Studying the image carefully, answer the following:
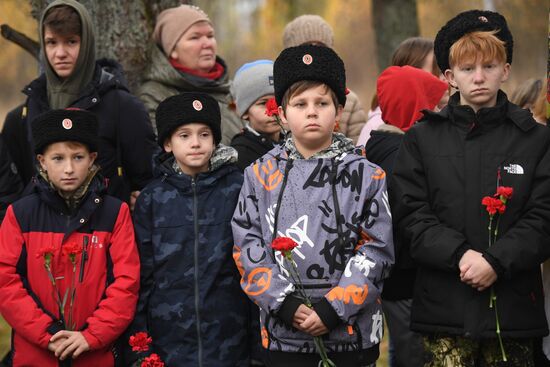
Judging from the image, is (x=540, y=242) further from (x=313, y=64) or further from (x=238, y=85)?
(x=238, y=85)

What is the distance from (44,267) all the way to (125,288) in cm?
43

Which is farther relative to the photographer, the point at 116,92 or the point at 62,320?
the point at 116,92

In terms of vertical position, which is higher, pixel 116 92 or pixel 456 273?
pixel 116 92

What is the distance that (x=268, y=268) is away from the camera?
4.21 meters

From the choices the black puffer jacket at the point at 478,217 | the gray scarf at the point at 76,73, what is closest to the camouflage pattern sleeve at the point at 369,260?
the black puffer jacket at the point at 478,217

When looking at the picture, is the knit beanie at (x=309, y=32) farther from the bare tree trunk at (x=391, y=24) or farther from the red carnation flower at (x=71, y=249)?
the bare tree trunk at (x=391, y=24)

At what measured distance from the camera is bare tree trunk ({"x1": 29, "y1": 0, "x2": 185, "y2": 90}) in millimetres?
6375

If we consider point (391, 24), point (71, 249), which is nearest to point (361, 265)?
point (71, 249)

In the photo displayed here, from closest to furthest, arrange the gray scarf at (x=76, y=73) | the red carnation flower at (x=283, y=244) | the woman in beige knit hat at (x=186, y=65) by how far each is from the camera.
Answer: the red carnation flower at (x=283, y=244) < the gray scarf at (x=76, y=73) < the woman in beige knit hat at (x=186, y=65)

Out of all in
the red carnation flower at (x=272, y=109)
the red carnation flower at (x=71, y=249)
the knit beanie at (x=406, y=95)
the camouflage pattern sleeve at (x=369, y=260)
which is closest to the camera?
the camouflage pattern sleeve at (x=369, y=260)

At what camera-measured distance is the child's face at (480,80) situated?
423cm

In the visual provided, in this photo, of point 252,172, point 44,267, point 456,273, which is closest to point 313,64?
point 252,172

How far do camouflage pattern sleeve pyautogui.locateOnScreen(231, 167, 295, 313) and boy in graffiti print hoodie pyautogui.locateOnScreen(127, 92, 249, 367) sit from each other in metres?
0.20

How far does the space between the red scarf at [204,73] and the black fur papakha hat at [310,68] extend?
1713 millimetres
